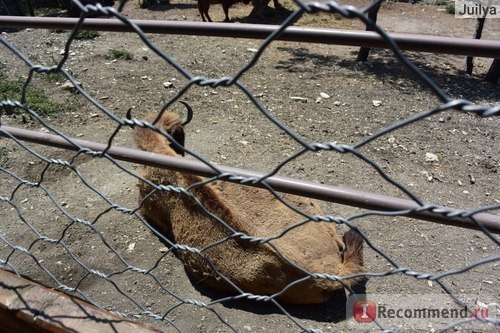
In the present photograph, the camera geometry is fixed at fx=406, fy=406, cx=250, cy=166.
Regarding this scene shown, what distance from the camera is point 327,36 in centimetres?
87

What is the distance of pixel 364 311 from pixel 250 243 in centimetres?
97

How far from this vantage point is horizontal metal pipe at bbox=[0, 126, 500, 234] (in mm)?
848

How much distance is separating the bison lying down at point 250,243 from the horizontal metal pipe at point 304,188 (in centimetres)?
120

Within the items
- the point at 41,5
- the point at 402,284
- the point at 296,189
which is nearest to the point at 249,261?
the point at 402,284

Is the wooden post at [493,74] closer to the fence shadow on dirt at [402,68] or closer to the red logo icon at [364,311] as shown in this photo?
the fence shadow on dirt at [402,68]

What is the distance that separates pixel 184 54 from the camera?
260 inches

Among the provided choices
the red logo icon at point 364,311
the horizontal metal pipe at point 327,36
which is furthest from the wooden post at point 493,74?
the horizontal metal pipe at point 327,36

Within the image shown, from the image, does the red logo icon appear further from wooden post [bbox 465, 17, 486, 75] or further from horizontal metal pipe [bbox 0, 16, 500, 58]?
wooden post [bbox 465, 17, 486, 75]

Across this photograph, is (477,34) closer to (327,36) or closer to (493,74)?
(493,74)

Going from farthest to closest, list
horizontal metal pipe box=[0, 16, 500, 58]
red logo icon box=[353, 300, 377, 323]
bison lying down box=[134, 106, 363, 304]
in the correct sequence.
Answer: red logo icon box=[353, 300, 377, 323]
bison lying down box=[134, 106, 363, 304]
horizontal metal pipe box=[0, 16, 500, 58]

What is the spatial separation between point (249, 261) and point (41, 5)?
11380mm

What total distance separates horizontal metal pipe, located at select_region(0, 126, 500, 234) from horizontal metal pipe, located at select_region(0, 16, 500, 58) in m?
0.31

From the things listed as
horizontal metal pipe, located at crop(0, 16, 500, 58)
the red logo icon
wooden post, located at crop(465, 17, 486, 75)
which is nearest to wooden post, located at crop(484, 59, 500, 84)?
wooden post, located at crop(465, 17, 486, 75)

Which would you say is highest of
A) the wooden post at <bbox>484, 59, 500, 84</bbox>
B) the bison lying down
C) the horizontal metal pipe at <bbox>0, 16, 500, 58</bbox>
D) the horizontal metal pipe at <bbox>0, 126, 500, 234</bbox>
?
the horizontal metal pipe at <bbox>0, 16, 500, 58</bbox>
